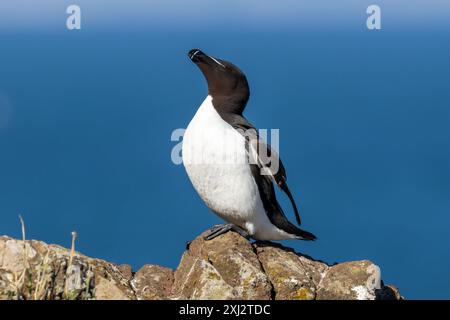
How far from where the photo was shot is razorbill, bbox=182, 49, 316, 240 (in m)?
9.55

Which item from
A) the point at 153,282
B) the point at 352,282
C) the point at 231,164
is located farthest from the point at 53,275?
the point at 352,282

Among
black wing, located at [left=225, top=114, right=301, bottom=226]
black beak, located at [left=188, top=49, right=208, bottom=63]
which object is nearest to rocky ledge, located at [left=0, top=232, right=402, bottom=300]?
black wing, located at [left=225, top=114, right=301, bottom=226]

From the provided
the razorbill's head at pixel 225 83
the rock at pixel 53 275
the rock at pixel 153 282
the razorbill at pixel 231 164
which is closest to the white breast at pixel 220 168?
the razorbill at pixel 231 164

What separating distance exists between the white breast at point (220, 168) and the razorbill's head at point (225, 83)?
8.9 inches

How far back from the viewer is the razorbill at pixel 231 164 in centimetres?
955

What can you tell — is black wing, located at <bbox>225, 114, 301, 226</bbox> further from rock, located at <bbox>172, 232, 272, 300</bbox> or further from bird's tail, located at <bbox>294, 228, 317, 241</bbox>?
rock, located at <bbox>172, 232, 272, 300</bbox>

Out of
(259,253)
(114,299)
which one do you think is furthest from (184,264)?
(114,299)

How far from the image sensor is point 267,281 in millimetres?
8852

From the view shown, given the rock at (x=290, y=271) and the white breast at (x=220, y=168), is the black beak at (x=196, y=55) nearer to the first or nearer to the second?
the white breast at (x=220, y=168)

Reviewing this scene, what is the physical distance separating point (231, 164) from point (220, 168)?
14cm

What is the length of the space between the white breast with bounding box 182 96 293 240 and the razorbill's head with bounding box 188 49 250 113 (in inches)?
8.9
